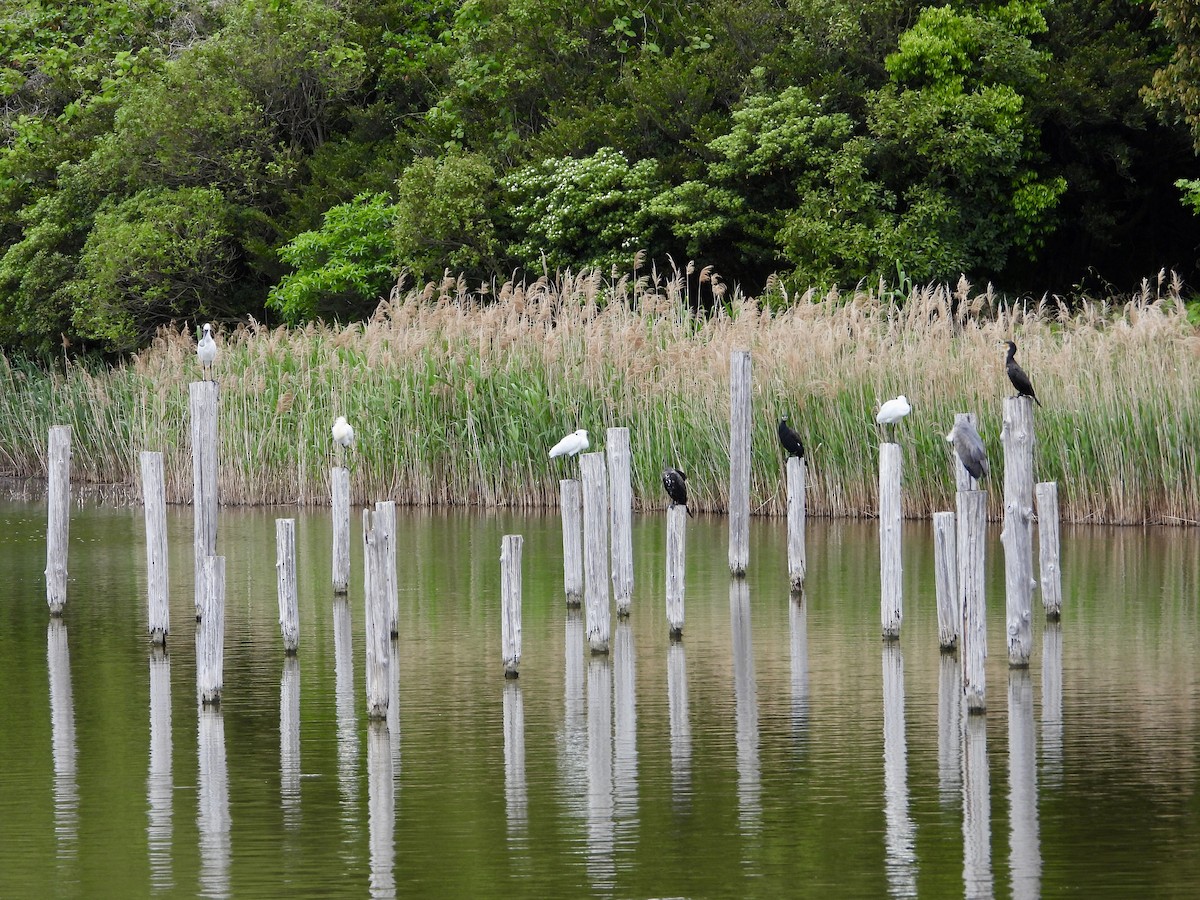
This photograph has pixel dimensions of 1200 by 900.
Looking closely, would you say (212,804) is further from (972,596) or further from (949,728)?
(972,596)

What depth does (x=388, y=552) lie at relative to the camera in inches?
451

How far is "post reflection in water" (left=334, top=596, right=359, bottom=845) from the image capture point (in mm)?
9078

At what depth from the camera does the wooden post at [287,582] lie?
12305 mm

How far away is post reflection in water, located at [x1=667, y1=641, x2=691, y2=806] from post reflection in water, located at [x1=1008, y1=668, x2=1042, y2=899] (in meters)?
1.55

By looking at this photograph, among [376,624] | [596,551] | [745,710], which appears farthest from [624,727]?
[596,551]

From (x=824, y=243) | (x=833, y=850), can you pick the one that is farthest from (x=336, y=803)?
(x=824, y=243)

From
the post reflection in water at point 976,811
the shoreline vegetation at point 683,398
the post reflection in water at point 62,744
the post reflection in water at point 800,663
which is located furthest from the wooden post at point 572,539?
the shoreline vegetation at point 683,398

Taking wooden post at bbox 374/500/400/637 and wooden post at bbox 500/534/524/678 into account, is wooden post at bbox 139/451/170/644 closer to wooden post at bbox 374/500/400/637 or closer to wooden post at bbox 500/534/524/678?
wooden post at bbox 374/500/400/637

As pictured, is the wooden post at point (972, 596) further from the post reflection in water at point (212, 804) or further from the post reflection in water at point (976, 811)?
the post reflection in water at point (212, 804)

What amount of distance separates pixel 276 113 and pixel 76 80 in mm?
4531

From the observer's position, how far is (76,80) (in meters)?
36.7

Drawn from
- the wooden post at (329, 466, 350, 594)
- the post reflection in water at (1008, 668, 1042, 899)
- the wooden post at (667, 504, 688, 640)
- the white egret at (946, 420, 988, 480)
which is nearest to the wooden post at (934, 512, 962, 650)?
the post reflection in water at (1008, 668, 1042, 899)

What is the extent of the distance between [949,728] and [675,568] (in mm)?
3266

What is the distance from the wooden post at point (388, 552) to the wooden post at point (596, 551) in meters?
1.25
